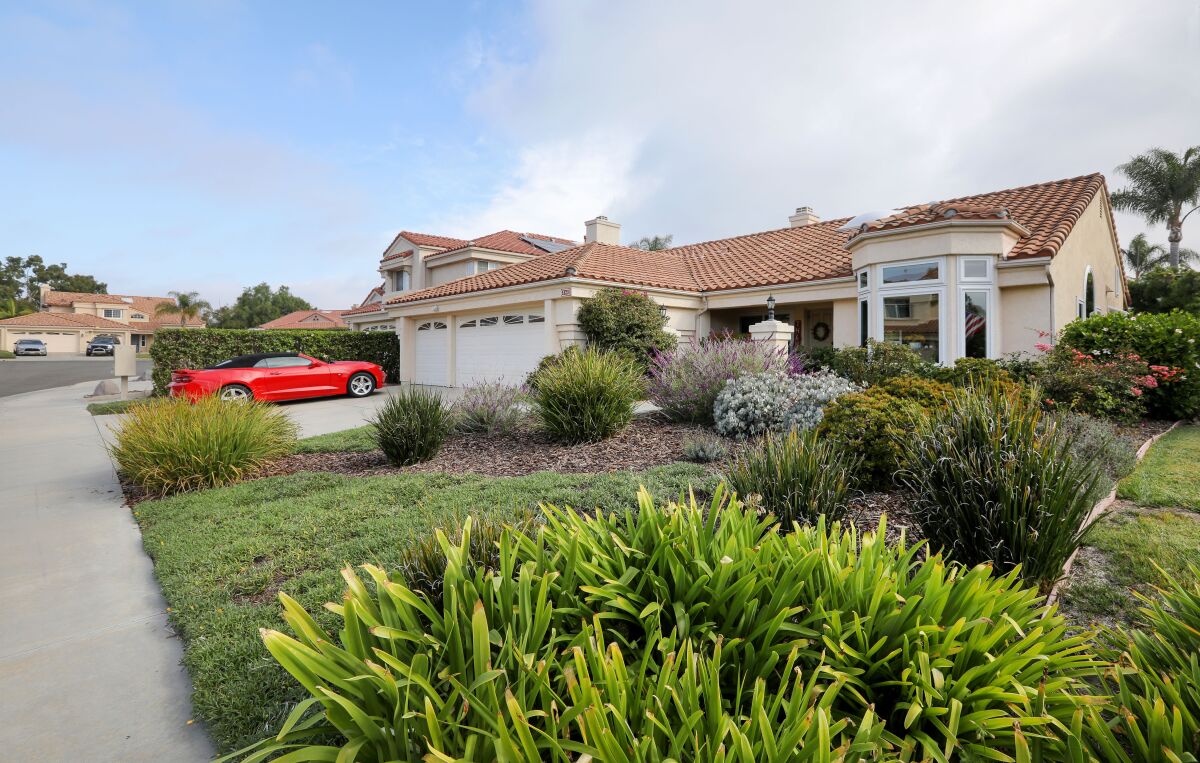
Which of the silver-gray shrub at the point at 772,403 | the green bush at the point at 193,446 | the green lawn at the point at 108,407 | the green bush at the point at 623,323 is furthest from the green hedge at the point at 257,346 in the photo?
the silver-gray shrub at the point at 772,403

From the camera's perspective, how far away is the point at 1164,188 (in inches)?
1219

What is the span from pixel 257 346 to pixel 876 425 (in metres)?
19.8

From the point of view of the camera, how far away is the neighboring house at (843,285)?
11.9 metres

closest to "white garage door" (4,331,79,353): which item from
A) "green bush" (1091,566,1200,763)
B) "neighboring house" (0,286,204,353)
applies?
"neighboring house" (0,286,204,353)

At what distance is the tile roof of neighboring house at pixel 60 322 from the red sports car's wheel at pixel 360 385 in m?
68.2

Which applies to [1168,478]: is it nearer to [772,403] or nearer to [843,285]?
[772,403]

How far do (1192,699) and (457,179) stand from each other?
48.2 feet

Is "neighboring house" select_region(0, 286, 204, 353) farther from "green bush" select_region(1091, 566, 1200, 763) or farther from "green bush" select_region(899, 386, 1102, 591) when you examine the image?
"green bush" select_region(1091, 566, 1200, 763)

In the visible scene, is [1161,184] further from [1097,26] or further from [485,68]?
[485,68]

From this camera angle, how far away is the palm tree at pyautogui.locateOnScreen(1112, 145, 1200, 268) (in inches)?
1194

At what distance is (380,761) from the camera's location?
162 centimetres

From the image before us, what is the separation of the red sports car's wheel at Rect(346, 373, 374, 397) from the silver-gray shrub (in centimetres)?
1180

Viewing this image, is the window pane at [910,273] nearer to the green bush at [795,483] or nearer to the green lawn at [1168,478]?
the green lawn at [1168,478]

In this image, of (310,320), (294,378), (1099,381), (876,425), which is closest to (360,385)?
(294,378)
